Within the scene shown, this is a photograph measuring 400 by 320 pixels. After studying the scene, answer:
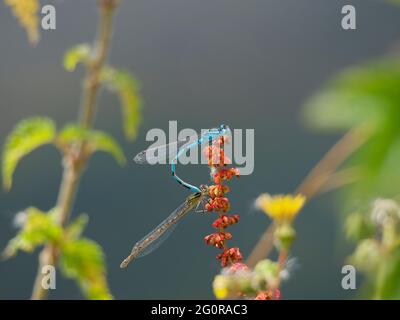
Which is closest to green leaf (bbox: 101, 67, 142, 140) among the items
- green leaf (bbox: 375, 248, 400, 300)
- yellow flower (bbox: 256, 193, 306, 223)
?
yellow flower (bbox: 256, 193, 306, 223)

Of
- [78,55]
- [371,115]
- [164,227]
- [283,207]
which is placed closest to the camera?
[371,115]

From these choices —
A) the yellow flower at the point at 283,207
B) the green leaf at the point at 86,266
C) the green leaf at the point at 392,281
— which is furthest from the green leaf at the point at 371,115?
the green leaf at the point at 86,266

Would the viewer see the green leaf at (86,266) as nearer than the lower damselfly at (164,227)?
Yes

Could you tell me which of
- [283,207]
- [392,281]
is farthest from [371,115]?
[283,207]

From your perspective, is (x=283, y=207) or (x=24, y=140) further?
(x=24, y=140)

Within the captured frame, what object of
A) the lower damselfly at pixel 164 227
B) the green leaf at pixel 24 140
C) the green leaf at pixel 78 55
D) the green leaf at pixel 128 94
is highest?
the green leaf at pixel 78 55

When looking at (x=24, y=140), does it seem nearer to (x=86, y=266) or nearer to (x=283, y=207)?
(x=86, y=266)

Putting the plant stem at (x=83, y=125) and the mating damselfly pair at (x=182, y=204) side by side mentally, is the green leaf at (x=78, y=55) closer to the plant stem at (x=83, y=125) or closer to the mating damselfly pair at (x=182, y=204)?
the plant stem at (x=83, y=125)

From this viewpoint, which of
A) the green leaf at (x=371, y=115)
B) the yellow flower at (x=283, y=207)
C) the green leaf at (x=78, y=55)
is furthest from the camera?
the green leaf at (x=78, y=55)
